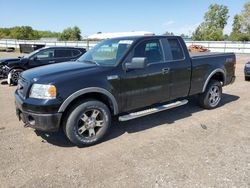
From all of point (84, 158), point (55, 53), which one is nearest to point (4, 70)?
point (55, 53)

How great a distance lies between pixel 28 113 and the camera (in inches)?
146

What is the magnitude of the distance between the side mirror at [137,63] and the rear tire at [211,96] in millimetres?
2576

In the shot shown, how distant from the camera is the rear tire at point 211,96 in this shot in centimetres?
593

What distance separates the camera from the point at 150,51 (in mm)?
4703

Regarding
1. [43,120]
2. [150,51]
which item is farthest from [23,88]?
[150,51]

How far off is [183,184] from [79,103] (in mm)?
2036

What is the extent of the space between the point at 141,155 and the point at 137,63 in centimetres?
Answer: 155

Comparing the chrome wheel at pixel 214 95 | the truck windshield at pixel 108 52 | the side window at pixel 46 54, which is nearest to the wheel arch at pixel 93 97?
the truck windshield at pixel 108 52

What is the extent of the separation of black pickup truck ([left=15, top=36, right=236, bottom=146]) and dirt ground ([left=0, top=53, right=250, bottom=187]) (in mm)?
409

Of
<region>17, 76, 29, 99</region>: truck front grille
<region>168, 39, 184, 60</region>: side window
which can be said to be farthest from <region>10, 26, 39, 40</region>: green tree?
<region>168, 39, 184, 60</region>: side window

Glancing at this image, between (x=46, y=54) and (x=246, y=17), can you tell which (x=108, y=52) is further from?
(x=246, y=17)

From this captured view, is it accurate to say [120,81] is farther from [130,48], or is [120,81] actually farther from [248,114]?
[248,114]

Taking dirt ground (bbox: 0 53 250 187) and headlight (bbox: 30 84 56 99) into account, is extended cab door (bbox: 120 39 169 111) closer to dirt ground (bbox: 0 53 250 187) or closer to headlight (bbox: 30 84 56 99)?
dirt ground (bbox: 0 53 250 187)

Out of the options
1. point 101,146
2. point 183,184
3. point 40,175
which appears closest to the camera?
point 183,184
